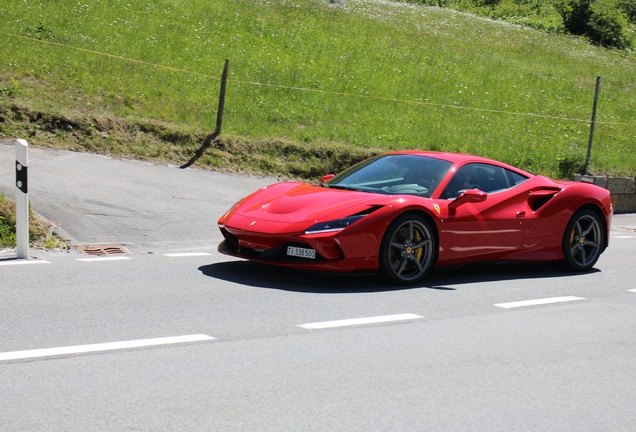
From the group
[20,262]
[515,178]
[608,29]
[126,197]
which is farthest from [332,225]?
[608,29]

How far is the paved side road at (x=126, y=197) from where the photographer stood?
1012 cm

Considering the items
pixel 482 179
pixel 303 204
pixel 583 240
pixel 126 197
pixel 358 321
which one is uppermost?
pixel 482 179

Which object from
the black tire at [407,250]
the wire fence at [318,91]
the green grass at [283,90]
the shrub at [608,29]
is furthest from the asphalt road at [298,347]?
the shrub at [608,29]

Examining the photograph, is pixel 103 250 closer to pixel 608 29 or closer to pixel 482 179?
pixel 482 179

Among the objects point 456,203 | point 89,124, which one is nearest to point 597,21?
point 89,124

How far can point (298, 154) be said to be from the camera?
15.9 meters

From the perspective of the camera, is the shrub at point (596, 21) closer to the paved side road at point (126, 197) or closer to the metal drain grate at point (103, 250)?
the paved side road at point (126, 197)

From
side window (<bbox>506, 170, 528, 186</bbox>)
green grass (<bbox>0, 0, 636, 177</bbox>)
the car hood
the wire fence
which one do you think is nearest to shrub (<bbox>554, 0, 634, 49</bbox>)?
green grass (<bbox>0, 0, 636, 177</bbox>)

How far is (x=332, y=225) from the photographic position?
7609 mm

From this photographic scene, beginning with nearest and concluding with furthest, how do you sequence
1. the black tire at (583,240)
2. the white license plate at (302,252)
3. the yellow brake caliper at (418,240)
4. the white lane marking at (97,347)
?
the white lane marking at (97,347)
the white license plate at (302,252)
the yellow brake caliper at (418,240)
the black tire at (583,240)

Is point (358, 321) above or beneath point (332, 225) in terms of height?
beneath

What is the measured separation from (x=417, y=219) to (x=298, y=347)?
2681 mm

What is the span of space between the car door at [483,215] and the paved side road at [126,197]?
3.25 metres

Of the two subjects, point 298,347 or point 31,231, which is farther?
point 31,231
